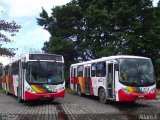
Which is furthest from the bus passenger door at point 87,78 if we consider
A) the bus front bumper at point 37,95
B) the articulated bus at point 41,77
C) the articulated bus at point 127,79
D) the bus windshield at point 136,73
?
the bus windshield at point 136,73

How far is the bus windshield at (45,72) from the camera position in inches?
819

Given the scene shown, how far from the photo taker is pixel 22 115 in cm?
1614

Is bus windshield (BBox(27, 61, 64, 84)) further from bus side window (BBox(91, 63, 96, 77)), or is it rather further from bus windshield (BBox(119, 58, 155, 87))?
bus windshield (BBox(119, 58, 155, 87))

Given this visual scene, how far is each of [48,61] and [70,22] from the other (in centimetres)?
2366

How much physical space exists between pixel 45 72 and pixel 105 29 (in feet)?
70.6

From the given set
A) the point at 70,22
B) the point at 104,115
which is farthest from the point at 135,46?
the point at 104,115

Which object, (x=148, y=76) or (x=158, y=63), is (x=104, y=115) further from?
(x=158, y=63)

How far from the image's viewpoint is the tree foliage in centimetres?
4065

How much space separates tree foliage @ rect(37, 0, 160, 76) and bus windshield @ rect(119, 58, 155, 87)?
18.5 metres

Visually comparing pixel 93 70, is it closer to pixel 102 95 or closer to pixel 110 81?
pixel 102 95

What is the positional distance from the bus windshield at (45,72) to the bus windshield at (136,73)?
385 cm

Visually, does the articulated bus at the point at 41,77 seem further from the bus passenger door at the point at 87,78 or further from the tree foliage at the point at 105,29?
the tree foliage at the point at 105,29

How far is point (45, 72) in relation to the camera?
2102 cm

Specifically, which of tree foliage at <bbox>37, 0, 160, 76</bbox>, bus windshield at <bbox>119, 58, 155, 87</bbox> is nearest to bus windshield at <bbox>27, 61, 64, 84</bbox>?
bus windshield at <bbox>119, 58, 155, 87</bbox>
